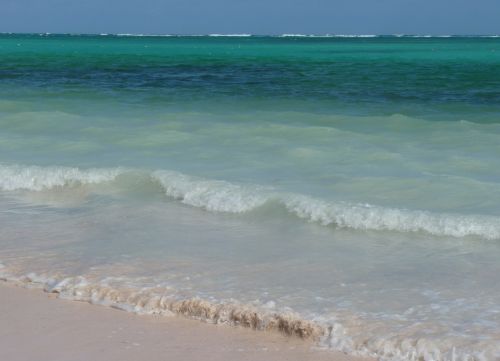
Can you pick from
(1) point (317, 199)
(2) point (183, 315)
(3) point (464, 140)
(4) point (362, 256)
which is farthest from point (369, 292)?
(3) point (464, 140)

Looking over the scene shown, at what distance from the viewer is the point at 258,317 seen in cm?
476

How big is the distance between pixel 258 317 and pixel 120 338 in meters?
0.88

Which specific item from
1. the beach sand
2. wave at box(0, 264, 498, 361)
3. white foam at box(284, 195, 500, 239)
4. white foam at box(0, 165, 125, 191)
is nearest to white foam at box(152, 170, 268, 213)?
white foam at box(284, 195, 500, 239)

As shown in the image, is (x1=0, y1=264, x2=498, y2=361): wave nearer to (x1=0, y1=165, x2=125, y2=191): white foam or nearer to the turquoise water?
the turquoise water

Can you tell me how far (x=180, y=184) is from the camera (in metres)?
8.36

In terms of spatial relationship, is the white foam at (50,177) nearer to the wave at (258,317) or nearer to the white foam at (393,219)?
the white foam at (393,219)

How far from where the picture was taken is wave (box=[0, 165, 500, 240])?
6.80m

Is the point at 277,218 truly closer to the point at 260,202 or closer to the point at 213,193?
the point at 260,202

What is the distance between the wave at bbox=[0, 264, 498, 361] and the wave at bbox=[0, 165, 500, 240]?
90.7 inches

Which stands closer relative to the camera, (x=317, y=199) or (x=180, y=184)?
(x=317, y=199)

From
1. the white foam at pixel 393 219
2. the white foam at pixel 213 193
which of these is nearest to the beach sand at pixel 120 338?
the white foam at pixel 393 219

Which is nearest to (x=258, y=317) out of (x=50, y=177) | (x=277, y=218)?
(x=277, y=218)

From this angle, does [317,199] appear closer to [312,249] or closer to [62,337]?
[312,249]

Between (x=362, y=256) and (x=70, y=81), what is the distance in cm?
2028
